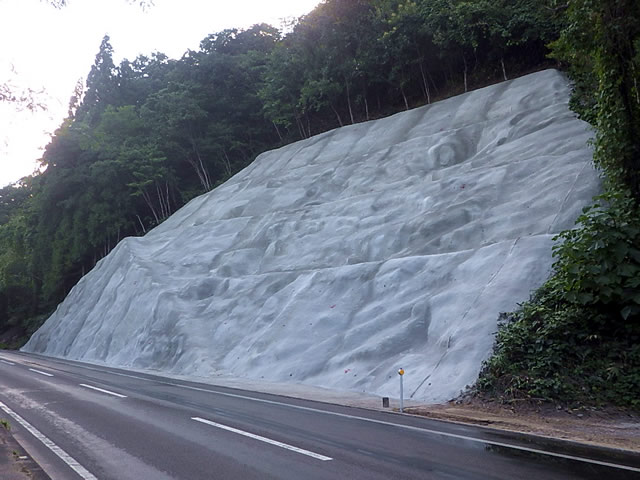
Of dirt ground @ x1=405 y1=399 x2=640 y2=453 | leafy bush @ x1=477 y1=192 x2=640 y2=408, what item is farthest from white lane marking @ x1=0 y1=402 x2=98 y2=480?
leafy bush @ x1=477 y1=192 x2=640 y2=408

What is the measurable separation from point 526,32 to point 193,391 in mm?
19922

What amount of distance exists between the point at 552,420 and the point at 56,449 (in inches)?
309

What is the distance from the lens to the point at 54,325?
Result: 123 ft

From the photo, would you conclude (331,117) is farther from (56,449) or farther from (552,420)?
(56,449)

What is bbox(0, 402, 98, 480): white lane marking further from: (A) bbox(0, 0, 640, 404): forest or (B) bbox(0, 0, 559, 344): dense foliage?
(B) bbox(0, 0, 559, 344): dense foliage

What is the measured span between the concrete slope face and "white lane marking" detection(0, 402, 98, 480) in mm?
7284

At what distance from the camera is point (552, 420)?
966 cm

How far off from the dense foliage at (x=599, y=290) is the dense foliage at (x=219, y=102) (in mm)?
12293

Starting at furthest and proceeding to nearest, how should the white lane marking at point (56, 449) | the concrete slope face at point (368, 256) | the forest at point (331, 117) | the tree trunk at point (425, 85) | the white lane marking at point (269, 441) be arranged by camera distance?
the tree trunk at point (425, 85), the concrete slope face at point (368, 256), the forest at point (331, 117), the white lane marking at point (269, 441), the white lane marking at point (56, 449)

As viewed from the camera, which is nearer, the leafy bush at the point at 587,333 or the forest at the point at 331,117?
the leafy bush at the point at 587,333

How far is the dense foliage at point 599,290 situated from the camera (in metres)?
10.7

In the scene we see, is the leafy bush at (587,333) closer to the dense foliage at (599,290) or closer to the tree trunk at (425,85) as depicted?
the dense foliage at (599,290)

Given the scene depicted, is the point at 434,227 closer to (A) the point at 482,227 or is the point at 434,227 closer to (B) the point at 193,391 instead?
(A) the point at 482,227

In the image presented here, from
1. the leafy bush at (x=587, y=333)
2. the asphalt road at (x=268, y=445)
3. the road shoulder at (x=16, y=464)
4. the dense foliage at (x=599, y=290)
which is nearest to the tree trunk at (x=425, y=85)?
the dense foliage at (x=599, y=290)
